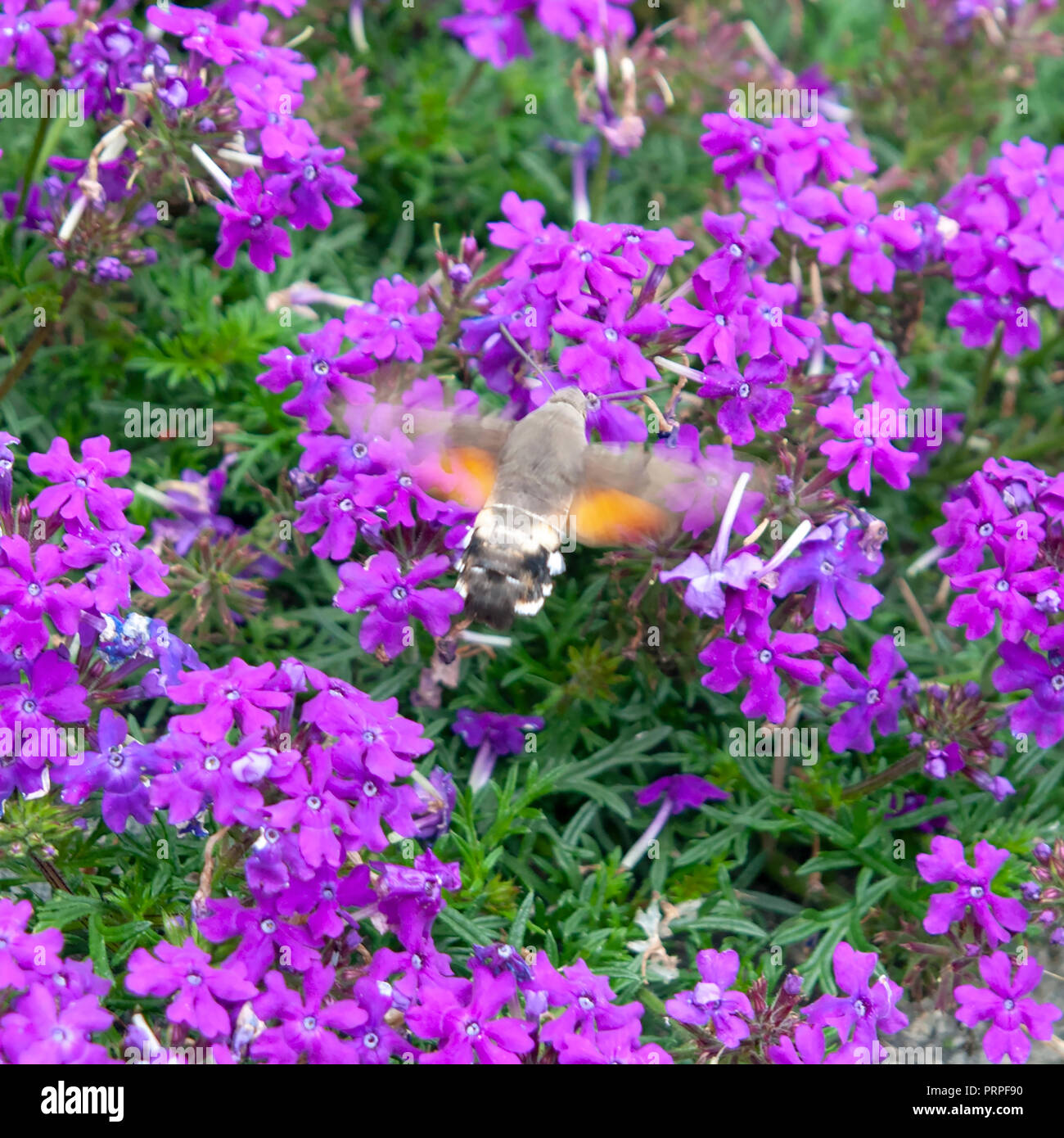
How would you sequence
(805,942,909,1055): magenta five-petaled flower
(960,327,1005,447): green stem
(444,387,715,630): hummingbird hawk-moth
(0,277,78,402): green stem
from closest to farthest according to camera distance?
(444,387,715,630): hummingbird hawk-moth → (805,942,909,1055): magenta five-petaled flower → (0,277,78,402): green stem → (960,327,1005,447): green stem

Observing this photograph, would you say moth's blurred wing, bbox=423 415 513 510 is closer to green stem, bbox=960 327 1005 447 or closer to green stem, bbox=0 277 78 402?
green stem, bbox=0 277 78 402

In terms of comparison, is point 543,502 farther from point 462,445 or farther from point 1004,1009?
point 1004,1009

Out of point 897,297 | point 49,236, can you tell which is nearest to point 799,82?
point 897,297

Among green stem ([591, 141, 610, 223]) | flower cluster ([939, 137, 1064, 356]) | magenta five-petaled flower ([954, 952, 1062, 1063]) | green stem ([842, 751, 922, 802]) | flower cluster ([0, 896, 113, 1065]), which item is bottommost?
magenta five-petaled flower ([954, 952, 1062, 1063])

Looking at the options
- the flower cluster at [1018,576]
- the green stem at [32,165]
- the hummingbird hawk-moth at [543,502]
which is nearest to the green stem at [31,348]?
the green stem at [32,165]

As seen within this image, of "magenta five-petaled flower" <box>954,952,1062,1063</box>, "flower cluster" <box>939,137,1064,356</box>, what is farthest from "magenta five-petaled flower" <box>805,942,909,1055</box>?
"flower cluster" <box>939,137,1064,356</box>

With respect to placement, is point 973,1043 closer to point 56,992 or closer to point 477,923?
point 477,923

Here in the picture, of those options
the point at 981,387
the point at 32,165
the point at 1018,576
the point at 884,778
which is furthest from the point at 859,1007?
the point at 32,165

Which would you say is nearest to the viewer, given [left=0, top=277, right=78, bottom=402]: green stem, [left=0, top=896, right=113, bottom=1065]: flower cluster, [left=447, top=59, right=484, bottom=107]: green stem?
[left=0, top=896, right=113, bottom=1065]: flower cluster

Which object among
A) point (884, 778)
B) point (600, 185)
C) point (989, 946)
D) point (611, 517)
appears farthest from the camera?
point (600, 185)

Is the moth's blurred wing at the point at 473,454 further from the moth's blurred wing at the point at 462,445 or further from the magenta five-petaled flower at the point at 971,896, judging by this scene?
the magenta five-petaled flower at the point at 971,896

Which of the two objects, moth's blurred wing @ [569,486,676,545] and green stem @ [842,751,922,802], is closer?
moth's blurred wing @ [569,486,676,545]

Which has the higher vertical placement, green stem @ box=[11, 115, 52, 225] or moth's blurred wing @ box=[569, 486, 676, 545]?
green stem @ box=[11, 115, 52, 225]
